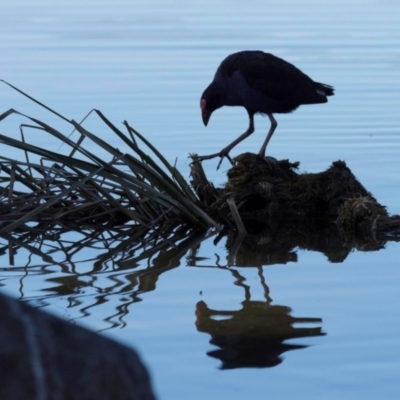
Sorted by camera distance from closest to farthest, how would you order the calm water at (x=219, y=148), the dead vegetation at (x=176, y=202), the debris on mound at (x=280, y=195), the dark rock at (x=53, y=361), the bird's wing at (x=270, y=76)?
the dark rock at (x=53, y=361) → the calm water at (x=219, y=148) → the dead vegetation at (x=176, y=202) → the debris on mound at (x=280, y=195) → the bird's wing at (x=270, y=76)

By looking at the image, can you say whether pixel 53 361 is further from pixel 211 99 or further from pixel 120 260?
pixel 211 99

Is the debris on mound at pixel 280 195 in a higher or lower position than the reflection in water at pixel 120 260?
higher

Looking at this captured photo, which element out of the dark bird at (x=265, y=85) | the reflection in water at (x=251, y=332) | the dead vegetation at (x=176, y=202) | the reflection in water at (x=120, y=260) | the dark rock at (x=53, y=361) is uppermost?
the dark bird at (x=265, y=85)

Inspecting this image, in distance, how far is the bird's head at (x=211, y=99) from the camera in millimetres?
7637

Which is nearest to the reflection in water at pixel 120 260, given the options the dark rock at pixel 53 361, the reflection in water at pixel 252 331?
the reflection in water at pixel 252 331

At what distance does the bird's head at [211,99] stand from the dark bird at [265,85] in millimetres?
113

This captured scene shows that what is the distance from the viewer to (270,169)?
6.64 meters

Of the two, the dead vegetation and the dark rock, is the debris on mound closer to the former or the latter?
the dead vegetation

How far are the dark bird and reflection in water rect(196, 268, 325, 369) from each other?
2596 millimetres

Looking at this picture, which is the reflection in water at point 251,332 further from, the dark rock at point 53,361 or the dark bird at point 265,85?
the dark bird at point 265,85

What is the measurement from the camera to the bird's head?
7637 mm

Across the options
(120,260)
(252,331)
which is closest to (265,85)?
(120,260)

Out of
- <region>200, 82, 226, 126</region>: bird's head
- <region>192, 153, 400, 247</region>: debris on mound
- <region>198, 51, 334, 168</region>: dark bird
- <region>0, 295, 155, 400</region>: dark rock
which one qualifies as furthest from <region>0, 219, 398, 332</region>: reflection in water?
<region>0, 295, 155, 400</region>: dark rock

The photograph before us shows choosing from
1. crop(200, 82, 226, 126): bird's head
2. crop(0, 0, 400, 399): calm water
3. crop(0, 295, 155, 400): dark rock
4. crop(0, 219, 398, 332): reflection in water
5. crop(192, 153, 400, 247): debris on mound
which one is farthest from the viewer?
crop(200, 82, 226, 126): bird's head
